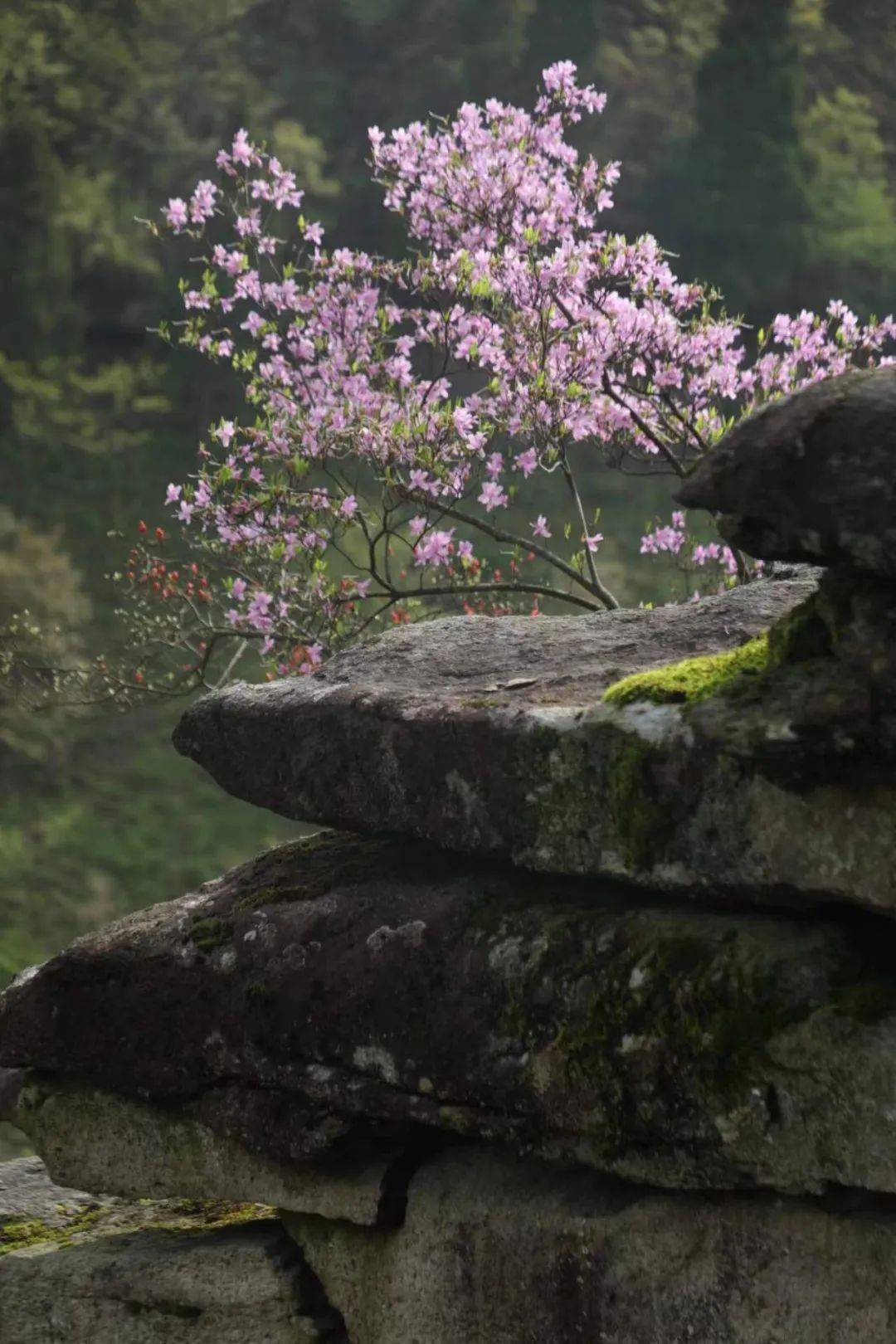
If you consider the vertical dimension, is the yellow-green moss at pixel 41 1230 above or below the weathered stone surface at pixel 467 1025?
below

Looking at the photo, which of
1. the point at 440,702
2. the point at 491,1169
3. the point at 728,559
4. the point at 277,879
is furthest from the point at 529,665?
the point at 728,559

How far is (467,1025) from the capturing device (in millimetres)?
4109

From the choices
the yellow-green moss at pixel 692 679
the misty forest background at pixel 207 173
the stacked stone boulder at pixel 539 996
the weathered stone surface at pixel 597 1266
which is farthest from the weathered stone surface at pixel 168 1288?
the misty forest background at pixel 207 173

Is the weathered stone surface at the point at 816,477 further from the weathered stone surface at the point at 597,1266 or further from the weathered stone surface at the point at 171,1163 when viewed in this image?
the weathered stone surface at the point at 171,1163

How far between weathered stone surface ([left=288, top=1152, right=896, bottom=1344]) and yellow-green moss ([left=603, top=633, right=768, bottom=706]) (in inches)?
51.9

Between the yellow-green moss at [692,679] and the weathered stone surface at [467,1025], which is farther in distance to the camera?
the yellow-green moss at [692,679]

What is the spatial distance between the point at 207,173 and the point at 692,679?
2190 centimetres

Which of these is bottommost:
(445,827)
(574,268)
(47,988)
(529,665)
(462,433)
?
(47,988)

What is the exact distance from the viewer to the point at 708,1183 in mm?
3721

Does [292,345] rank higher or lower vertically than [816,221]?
lower

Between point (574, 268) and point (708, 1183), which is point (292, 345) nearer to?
point (574, 268)

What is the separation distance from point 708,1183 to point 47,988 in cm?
243

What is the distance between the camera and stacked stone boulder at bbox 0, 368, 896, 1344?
3453mm

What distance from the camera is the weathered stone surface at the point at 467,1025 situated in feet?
11.8
